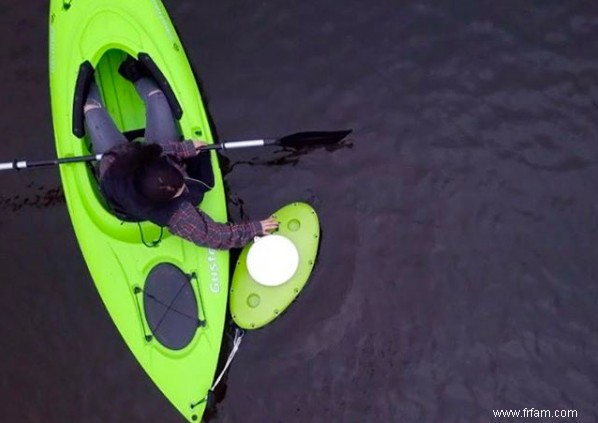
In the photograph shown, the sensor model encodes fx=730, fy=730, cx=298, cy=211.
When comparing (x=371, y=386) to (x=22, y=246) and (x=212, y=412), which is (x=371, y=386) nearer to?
(x=212, y=412)

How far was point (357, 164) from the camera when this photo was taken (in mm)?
5934

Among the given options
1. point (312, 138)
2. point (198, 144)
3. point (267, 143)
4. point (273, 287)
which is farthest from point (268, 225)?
point (312, 138)

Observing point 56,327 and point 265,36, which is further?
point 265,36

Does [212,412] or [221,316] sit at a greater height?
[221,316]

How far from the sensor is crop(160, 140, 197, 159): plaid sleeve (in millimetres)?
5215

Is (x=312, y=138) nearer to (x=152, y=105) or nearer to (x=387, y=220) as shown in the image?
(x=387, y=220)

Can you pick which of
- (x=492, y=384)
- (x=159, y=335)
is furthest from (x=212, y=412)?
(x=492, y=384)

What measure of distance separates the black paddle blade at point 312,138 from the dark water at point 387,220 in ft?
0.37

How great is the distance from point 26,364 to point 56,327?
37 centimetres

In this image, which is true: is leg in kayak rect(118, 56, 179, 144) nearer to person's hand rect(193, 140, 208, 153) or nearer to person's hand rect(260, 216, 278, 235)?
person's hand rect(193, 140, 208, 153)

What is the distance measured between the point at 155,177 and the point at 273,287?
158 cm

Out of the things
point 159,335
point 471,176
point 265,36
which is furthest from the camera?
point 265,36
